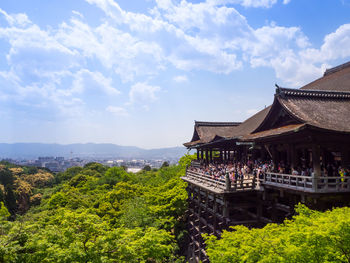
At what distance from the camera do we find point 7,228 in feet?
34.3

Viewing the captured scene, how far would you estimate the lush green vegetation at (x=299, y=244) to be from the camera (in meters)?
6.70

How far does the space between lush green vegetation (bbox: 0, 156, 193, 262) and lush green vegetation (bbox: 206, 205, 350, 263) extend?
161 inches

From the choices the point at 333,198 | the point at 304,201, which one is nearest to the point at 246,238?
the point at 304,201

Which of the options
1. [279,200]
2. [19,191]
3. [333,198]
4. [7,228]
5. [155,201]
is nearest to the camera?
[7,228]

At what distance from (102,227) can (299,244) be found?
9.50 m

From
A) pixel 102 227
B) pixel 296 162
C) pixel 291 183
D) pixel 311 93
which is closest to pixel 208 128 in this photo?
pixel 311 93

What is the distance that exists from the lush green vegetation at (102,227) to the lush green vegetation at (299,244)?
4096 millimetres

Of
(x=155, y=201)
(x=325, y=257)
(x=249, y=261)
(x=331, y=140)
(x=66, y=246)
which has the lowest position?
(x=155, y=201)

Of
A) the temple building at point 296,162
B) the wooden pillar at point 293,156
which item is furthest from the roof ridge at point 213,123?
the wooden pillar at point 293,156

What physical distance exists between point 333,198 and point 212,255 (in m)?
6.80

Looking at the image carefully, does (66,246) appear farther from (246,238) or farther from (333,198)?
(333,198)

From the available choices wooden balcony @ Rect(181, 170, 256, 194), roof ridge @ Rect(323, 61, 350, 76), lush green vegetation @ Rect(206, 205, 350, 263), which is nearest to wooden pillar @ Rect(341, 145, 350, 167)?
lush green vegetation @ Rect(206, 205, 350, 263)

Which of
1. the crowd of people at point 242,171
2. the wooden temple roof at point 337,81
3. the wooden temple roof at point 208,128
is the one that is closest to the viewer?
the crowd of people at point 242,171

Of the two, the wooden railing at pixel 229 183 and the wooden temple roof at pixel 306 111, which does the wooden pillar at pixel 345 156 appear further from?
the wooden railing at pixel 229 183
